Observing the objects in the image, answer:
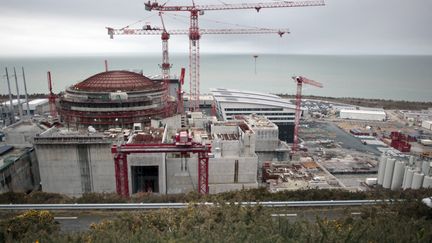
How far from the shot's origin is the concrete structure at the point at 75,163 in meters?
25.2

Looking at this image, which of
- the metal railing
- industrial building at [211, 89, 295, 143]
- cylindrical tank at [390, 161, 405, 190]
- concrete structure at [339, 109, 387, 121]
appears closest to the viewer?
the metal railing

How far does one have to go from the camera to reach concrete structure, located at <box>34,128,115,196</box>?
25234 mm

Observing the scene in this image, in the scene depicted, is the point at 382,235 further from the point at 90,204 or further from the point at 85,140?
the point at 85,140

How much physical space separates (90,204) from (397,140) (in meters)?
40.1

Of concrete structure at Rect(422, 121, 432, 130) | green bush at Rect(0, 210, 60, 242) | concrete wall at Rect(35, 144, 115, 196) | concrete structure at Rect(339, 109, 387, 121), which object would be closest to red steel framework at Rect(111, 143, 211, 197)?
concrete wall at Rect(35, 144, 115, 196)

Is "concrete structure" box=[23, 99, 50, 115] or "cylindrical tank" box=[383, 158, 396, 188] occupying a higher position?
"concrete structure" box=[23, 99, 50, 115]

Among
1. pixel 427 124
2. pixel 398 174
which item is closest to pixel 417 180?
pixel 398 174

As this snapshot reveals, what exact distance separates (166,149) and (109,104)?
470 inches

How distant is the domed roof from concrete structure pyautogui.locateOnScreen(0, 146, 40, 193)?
28.9 ft

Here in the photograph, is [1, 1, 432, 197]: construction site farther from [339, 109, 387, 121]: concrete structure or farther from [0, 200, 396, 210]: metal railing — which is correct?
[339, 109, 387, 121]: concrete structure

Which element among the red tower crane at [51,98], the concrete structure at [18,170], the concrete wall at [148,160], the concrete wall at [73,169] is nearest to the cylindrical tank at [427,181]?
the concrete wall at [148,160]

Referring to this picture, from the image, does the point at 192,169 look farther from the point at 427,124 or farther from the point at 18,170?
the point at 427,124

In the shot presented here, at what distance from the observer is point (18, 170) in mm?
25172

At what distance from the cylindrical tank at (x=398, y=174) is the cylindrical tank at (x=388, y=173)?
13.5 inches
